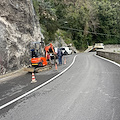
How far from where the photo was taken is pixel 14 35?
14.4m

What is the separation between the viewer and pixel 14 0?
15.9m

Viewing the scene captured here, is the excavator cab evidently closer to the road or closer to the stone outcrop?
the stone outcrop

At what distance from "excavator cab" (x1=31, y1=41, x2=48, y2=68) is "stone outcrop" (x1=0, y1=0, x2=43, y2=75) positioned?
2.13 meters

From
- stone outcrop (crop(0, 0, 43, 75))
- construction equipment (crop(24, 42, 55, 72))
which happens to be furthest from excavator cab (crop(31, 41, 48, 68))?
stone outcrop (crop(0, 0, 43, 75))

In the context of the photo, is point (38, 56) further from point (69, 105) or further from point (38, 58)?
point (69, 105)

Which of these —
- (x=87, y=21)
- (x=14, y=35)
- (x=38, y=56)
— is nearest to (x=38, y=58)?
(x=38, y=56)

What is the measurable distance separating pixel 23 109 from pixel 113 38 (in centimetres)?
5754

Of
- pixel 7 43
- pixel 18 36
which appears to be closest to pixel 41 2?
pixel 18 36

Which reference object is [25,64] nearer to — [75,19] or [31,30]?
[31,30]

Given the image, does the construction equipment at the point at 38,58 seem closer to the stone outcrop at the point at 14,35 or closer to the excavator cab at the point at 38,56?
the excavator cab at the point at 38,56

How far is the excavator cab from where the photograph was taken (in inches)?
487

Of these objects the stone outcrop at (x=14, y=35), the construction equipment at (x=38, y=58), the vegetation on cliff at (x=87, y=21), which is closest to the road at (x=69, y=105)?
the construction equipment at (x=38, y=58)

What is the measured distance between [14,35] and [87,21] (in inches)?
1573

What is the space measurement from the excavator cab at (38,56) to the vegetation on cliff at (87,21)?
30.8 meters
